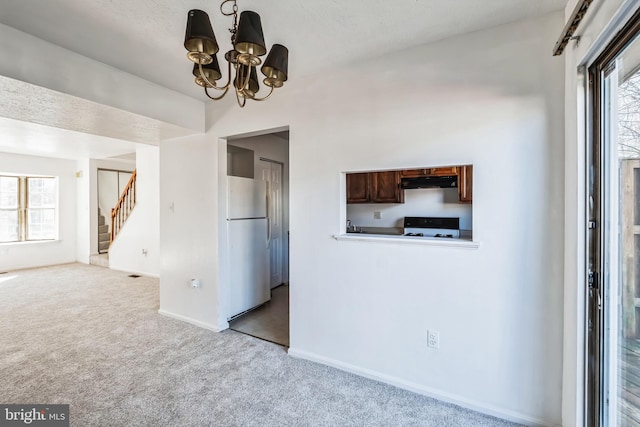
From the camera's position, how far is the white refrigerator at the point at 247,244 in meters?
3.53

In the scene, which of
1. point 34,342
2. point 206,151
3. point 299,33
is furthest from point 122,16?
point 34,342

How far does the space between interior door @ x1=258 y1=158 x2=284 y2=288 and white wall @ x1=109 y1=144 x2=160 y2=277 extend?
2463 millimetres

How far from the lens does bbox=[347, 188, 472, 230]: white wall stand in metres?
3.58

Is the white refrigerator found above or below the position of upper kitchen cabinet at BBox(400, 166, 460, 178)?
below

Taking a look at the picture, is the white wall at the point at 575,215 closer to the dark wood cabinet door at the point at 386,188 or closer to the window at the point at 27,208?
the dark wood cabinet door at the point at 386,188

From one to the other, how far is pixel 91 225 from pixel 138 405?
665cm

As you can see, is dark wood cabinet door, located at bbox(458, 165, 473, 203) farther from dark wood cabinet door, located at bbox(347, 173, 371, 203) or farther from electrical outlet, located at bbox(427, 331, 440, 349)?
electrical outlet, located at bbox(427, 331, 440, 349)

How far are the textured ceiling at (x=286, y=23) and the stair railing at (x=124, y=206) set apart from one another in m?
4.88

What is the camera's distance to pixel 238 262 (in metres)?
3.63

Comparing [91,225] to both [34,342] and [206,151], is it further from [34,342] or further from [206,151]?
[206,151]

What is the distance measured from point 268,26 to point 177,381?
8.83 feet

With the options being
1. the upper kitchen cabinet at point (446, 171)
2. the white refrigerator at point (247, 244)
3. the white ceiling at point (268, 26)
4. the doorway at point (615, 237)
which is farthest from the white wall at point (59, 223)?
the doorway at point (615, 237)

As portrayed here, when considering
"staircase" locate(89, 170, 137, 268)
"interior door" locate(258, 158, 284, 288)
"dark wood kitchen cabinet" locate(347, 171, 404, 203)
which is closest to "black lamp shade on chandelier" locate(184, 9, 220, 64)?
"dark wood kitchen cabinet" locate(347, 171, 404, 203)

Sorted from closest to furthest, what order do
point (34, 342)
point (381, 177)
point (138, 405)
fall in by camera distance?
point (138, 405) → point (34, 342) → point (381, 177)
